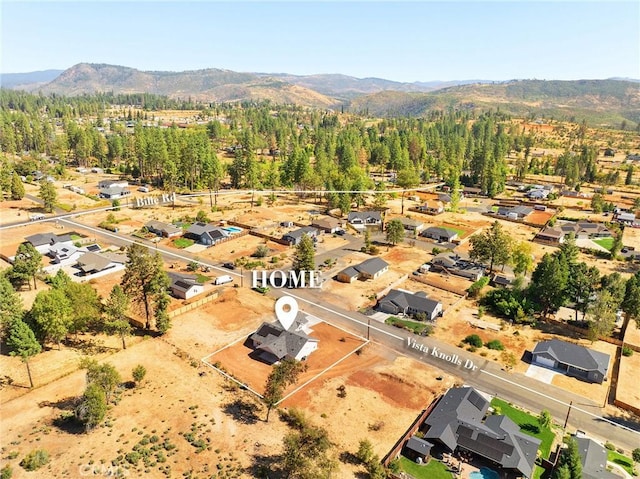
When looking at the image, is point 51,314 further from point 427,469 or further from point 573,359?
point 573,359

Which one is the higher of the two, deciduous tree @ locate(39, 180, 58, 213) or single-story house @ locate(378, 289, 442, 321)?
deciduous tree @ locate(39, 180, 58, 213)

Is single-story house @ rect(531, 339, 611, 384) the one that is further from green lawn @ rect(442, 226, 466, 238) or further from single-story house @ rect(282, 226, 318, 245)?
single-story house @ rect(282, 226, 318, 245)

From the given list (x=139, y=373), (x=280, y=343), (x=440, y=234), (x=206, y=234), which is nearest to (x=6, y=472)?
(x=139, y=373)

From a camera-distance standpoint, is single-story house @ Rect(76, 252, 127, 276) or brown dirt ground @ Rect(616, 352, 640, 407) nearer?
brown dirt ground @ Rect(616, 352, 640, 407)

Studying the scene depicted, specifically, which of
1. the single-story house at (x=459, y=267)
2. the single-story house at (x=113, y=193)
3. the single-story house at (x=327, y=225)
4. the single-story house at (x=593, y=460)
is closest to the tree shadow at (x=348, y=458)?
the single-story house at (x=593, y=460)

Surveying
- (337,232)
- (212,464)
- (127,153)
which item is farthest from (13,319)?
(127,153)

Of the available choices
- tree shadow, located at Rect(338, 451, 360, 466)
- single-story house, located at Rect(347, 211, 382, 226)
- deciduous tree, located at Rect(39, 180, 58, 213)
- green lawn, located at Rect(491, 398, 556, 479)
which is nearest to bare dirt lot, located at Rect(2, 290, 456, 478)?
tree shadow, located at Rect(338, 451, 360, 466)
